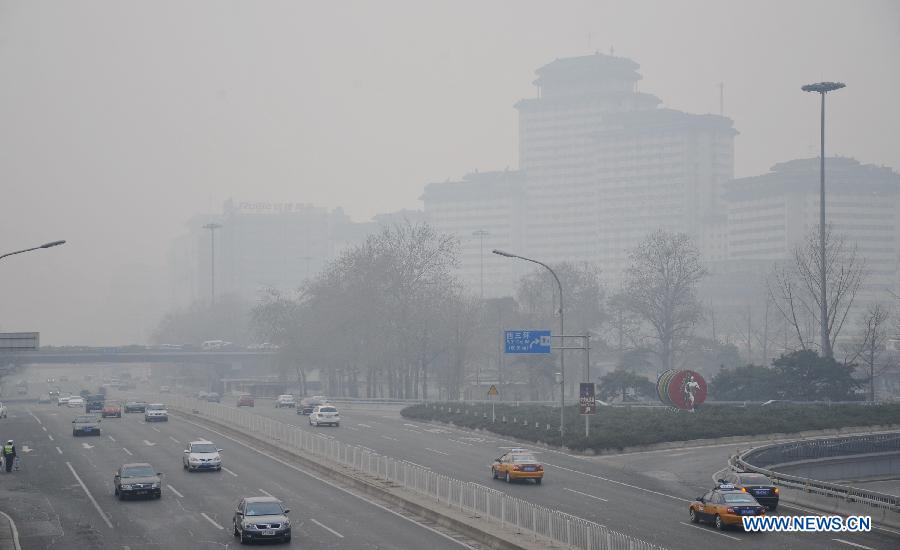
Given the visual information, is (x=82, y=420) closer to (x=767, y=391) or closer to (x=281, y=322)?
(x=767, y=391)

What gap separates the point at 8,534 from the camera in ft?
114

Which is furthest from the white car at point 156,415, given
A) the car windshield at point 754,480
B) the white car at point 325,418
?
the car windshield at point 754,480

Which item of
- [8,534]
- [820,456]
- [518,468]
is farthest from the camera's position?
[820,456]

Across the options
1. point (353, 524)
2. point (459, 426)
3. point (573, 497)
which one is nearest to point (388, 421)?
point (459, 426)

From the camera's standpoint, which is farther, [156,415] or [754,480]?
[156,415]

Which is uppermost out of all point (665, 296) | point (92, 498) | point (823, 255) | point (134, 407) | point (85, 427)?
point (823, 255)

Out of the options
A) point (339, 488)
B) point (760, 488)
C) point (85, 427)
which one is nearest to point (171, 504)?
point (339, 488)

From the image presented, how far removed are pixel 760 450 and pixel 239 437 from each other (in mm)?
32392

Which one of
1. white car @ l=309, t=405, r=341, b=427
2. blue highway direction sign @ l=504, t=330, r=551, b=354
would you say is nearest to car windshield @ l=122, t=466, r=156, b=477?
blue highway direction sign @ l=504, t=330, r=551, b=354

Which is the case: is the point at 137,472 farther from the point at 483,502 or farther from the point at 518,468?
the point at 518,468

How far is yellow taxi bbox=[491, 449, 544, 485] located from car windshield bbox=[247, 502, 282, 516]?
15.9 metres

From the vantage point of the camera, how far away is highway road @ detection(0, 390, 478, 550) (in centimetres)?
3316

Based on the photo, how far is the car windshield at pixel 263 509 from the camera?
32.4m

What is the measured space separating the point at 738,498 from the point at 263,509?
15.2m
